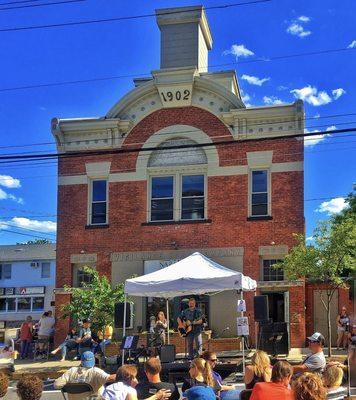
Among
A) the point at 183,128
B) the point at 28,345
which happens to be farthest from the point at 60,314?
the point at 183,128

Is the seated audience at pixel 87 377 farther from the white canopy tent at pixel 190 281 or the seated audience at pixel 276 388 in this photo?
the white canopy tent at pixel 190 281

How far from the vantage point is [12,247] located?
5756 centimetres

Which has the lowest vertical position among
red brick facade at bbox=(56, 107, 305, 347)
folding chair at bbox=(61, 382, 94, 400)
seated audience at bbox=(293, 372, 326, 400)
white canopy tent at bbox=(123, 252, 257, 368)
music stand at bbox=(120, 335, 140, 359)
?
music stand at bbox=(120, 335, 140, 359)

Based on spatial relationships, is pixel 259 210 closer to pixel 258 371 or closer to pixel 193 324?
pixel 193 324

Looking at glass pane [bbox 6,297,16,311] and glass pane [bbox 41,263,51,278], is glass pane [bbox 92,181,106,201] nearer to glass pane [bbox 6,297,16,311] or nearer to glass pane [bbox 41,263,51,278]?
glass pane [bbox 41,263,51,278]

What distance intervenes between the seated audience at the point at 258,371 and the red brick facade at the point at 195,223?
45.9 ft

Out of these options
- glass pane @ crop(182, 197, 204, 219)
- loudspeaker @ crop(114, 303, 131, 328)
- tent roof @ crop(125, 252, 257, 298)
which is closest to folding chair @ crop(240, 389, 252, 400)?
tent roof @ crop(125, 252, 257, 298)

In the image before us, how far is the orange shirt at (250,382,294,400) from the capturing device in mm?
6660

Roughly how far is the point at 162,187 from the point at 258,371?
16.1 meters

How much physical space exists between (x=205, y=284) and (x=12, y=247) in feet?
148

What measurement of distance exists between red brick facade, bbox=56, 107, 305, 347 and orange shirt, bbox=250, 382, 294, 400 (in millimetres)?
15466

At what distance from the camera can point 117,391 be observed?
24.2 feet

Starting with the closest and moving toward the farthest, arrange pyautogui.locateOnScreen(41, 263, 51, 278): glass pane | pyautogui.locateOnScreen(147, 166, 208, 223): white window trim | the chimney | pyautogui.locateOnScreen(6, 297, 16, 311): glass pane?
pyautogui.locateOnScreen(147, 166, 208, 223): white window trim → the chimney → pyautogui.locateOnScreen(6, 297, 16, 311): glass pane → pyautogui.locateOnScreen(41, 263, 51, 278): glass pane

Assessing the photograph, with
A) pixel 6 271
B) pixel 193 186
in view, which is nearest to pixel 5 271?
Answer: pixel 6 271
